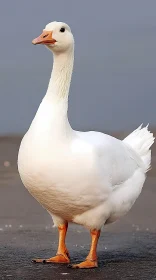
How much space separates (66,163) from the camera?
26.1ft

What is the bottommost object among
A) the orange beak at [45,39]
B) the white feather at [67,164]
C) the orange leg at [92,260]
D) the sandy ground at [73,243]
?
the sandy ground at [73,243]

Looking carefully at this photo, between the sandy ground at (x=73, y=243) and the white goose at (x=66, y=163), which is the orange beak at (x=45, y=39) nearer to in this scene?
the white goose at (x=66, y=163)

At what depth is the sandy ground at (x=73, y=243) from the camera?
8.27m

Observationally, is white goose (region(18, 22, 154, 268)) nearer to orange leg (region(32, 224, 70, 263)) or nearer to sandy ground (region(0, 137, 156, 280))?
orange leg (region(32, 224, 70, 263))

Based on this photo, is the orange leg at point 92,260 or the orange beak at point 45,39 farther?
the orange leg at point 92,260

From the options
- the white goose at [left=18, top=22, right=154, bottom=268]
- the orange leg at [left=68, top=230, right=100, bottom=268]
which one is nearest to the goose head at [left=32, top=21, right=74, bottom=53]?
the white goose at [left=18, top=22, right=154, bottom=268]

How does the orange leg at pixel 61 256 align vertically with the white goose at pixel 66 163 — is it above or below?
below

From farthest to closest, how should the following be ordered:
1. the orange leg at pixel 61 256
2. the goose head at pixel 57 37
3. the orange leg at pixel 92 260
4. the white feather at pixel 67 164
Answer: the orange leg at pixel 61 256 < the orange leg at pixel 92 260 < the goose head at pixel 57 37 < the white feather at pixel 67 164

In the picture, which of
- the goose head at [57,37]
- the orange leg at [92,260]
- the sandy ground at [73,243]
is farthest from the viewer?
the orange leg at [92,260]

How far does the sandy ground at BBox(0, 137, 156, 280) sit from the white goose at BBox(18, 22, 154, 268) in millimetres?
373

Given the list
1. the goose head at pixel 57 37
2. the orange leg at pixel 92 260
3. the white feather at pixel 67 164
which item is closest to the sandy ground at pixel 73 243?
the orange leg at pixel 92 260

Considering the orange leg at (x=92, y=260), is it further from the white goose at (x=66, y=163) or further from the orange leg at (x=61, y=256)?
the orange leg at (x=61, y=256)

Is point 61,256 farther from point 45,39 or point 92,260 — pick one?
point 45,39

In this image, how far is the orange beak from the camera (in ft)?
26.3
